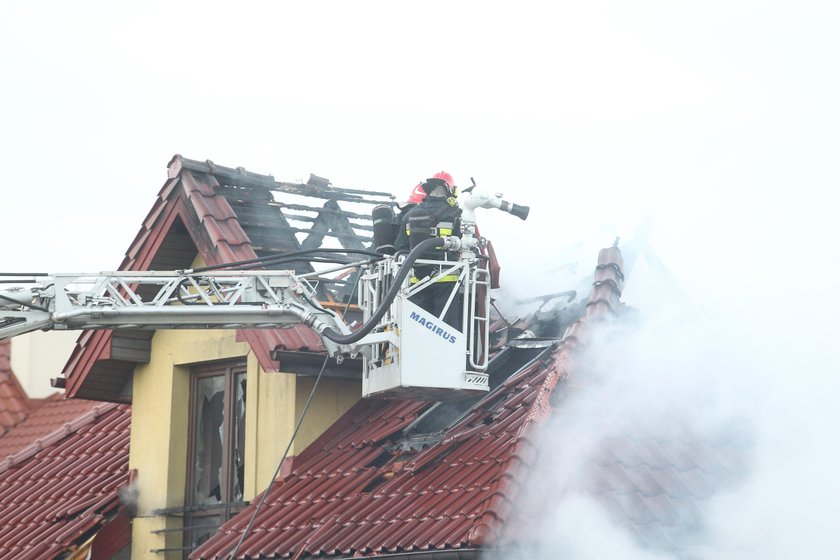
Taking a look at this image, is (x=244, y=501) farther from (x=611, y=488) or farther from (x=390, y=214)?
(x=611, y=488)

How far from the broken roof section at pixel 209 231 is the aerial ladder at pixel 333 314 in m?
1.48

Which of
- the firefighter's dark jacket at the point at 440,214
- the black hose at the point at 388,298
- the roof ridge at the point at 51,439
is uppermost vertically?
the roof ridge at the point at 51,439

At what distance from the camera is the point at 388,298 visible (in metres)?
11.2

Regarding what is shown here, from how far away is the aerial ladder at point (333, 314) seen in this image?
11211 mm

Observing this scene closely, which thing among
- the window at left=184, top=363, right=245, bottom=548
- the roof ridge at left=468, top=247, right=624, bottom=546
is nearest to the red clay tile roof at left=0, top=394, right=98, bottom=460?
the window at left=184, top=363, right=245, bottom=548

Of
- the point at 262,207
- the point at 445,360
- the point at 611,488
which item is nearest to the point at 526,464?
the point at 611,488

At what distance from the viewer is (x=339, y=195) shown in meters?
16.0

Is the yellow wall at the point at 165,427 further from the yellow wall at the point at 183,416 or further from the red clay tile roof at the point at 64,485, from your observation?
the red clay tile roof at the point at 64,485

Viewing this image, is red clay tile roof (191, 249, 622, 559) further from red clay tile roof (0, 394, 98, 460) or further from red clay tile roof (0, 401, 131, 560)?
red clay tile roof (0, 394, 98, 460)

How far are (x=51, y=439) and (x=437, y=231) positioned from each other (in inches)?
314

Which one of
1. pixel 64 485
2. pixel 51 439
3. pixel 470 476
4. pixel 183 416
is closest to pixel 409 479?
pixel 470 476

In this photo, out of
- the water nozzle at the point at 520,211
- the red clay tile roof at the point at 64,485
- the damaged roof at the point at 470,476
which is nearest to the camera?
the damaged roof at the point at 470,476

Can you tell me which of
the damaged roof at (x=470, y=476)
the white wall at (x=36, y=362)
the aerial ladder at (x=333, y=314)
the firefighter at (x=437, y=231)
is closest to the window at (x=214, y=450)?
the damaged roof at (x=470, y=476)

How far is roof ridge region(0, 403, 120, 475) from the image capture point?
17625 millimetres
